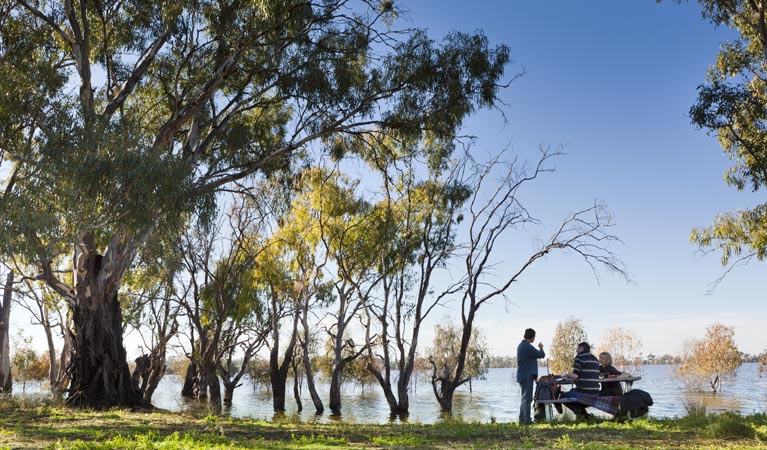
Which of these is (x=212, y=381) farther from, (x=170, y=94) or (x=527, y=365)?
(x=527, y=365)

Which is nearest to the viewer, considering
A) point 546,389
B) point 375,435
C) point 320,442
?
point 320,442

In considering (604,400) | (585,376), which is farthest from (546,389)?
(604,400)

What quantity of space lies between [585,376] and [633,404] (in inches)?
30.0

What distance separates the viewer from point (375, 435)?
7.57m

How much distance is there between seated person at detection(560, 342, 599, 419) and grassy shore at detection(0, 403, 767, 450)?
2.00 feet

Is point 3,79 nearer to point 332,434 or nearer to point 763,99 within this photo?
point 332,434

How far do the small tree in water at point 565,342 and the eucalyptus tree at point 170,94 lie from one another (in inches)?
1400

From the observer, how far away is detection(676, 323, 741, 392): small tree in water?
124 ft

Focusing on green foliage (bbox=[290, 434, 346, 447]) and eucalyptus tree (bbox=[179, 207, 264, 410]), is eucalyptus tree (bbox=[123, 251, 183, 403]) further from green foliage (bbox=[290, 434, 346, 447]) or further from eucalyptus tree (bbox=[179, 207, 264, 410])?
green foliage (bbox=[290, 434, 346, 447])

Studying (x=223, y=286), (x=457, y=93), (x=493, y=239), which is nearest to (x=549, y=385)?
(x=457, y=93)

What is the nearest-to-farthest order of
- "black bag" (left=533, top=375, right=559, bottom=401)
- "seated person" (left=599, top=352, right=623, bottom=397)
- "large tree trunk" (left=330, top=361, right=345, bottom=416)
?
"seated person" (left=599, top=352, right=623, bottom=397)
"black bag" (left=533, top=375, right=559, bottom=401)
"large tree trunk" (left=330, top=361, right=345, bottom=416)

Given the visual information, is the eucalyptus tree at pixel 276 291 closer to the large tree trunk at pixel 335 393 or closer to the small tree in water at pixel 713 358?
the large tree trunk at pixel 335 393

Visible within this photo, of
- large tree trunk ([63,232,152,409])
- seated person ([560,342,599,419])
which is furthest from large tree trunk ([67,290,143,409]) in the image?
seated person ([560,342,599,419])

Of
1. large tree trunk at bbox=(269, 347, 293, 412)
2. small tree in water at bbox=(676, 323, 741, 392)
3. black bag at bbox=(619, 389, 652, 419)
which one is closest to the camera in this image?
black bag at bbox=(619, 389, 652, 419)
